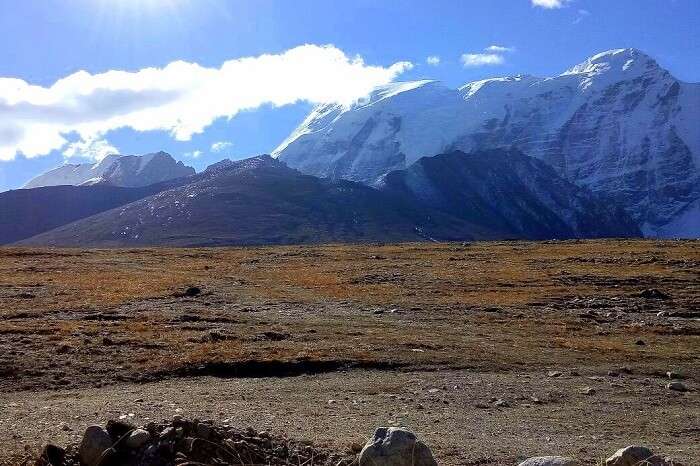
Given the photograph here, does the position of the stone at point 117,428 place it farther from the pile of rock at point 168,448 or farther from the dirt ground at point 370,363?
the dirt ground at point 370,363

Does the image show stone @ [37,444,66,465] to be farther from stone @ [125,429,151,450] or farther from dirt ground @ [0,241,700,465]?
stone @ [125,429,151,450]

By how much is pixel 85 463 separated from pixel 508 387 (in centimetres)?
1155

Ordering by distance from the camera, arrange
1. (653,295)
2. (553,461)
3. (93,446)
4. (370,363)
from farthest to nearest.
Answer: (653,295)
(370,363)
(93,446)
(553,461)

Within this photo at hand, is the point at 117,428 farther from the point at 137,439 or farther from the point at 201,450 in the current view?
the point at 201,450

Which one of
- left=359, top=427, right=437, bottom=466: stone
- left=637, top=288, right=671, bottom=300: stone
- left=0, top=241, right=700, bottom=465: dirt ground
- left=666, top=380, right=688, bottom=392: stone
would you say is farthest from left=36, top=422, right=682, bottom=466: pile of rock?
left=637, top=288, right=671, bottom=300: stone

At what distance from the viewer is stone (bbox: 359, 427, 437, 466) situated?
865cm

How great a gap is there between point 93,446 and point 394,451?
4.09 m

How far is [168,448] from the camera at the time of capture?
28.9ft

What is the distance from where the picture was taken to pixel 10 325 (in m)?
26.2

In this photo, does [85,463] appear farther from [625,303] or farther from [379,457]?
[625,303]

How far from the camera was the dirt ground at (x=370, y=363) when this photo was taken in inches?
521

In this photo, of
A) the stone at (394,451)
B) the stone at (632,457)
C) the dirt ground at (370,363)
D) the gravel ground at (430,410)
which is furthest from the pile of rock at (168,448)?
the stone at (632,457)

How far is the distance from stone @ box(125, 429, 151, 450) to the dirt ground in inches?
81.9

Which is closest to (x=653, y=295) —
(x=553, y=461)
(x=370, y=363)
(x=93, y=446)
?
(x=370, y=363)
